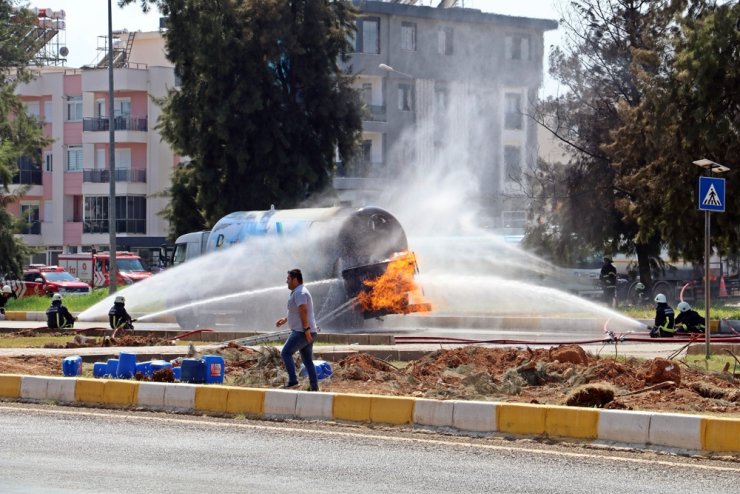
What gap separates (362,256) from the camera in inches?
1213

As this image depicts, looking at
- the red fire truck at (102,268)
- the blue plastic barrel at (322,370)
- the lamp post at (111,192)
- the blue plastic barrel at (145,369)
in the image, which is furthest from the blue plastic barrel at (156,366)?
the red fire truck at (102,268)

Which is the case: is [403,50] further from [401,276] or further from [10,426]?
[10,426]

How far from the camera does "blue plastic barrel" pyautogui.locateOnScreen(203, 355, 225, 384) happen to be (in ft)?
52.6

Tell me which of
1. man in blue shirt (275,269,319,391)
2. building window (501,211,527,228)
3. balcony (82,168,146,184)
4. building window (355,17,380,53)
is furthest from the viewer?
balcony (82,168,146,184)

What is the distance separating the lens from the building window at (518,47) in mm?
72625

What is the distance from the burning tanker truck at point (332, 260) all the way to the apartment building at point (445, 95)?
33383mm

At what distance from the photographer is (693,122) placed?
31.5m

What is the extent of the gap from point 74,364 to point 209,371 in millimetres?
2109

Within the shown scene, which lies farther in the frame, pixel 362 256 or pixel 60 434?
pixel 362 256

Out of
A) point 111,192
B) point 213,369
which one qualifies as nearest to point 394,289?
point 213,369

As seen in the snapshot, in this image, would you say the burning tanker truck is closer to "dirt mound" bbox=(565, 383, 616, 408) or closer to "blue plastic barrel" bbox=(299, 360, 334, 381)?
"blue plastic barrel" bbox=(299, 360, 334, 381)

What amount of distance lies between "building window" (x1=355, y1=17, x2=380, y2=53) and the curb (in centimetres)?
5380

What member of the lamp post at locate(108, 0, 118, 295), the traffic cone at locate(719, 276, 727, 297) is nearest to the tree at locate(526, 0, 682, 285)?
the traffic cone at locate(719, 276, 727, 297)

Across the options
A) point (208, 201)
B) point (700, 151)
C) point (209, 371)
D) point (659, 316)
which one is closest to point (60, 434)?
point (209, 371)
